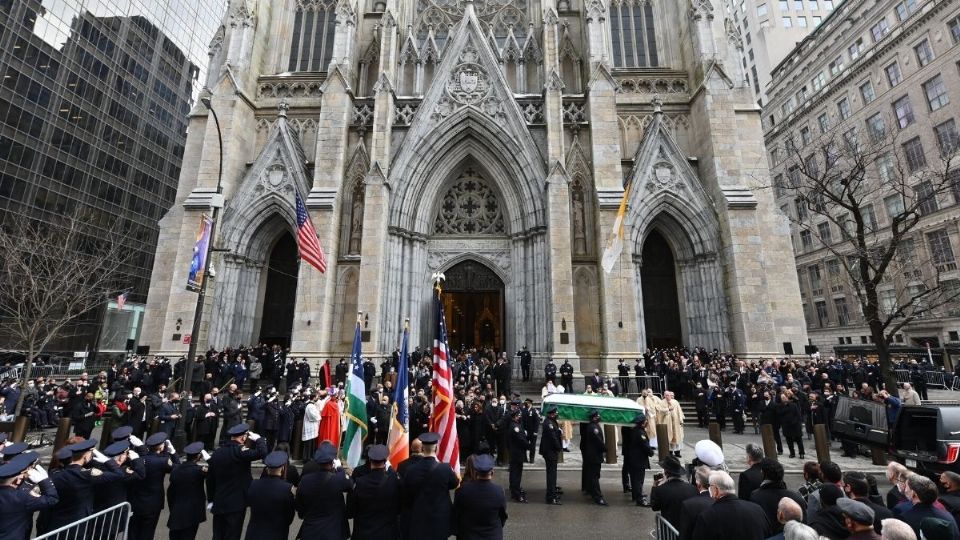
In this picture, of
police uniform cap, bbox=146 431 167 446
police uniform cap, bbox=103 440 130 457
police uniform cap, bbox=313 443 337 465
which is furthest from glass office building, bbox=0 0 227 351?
police uniform cap, bbox=313 443 337 465

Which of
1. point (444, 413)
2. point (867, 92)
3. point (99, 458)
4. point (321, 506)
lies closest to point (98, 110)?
point (99, 458)

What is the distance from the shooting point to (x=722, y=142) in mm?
21484

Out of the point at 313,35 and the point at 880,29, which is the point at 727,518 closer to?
the point at 313,35

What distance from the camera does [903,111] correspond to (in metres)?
33.9

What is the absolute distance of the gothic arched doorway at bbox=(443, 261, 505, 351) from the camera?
23078 millimetres

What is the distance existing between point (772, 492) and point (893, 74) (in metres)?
46.8

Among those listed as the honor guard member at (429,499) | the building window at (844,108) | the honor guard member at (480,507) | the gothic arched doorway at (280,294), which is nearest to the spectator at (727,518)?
the honor guard member at (480,507)

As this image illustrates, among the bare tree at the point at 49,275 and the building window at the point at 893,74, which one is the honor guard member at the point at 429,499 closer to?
the bare tree at the point at 49,275

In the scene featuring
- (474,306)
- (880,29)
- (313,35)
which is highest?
(880,29)

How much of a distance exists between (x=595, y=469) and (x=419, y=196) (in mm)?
17274

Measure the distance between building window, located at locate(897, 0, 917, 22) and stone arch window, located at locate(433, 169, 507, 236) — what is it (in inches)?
1552

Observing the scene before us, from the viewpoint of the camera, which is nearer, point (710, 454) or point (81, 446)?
point (710, 454)

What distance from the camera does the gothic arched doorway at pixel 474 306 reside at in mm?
23078

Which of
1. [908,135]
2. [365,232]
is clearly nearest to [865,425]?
[365,232]
